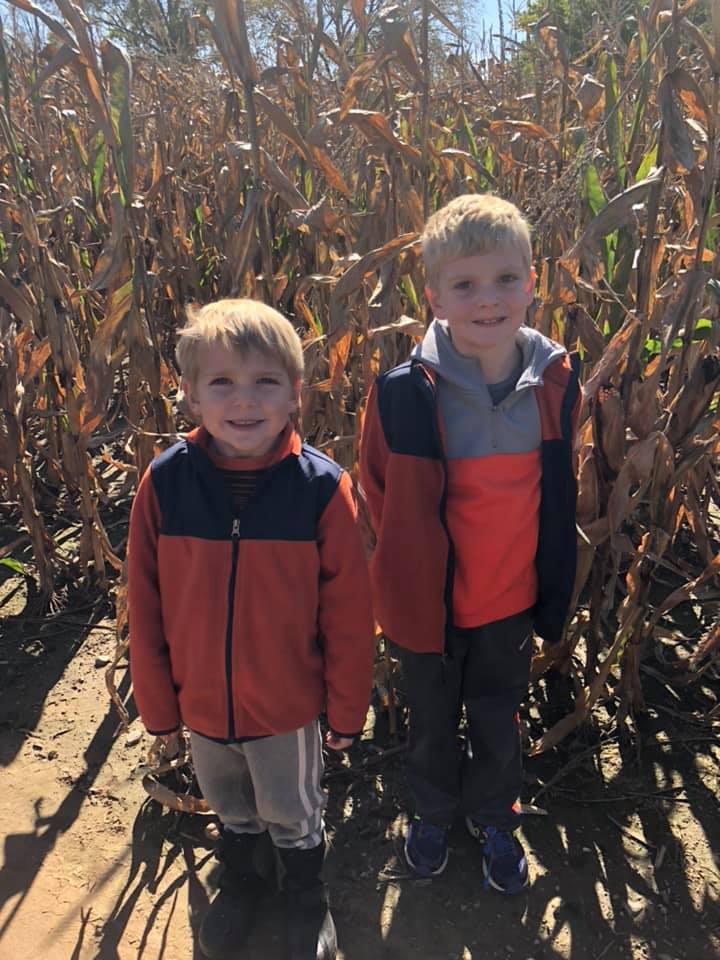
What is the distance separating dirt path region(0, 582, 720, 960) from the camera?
1.79 metres

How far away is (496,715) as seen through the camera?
6.04 feet

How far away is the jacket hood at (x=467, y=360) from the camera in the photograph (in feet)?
5.09

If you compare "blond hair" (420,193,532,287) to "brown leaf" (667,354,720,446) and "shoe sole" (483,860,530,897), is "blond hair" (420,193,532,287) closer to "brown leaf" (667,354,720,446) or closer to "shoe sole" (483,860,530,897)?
"brown leaf" (667,354,720,446)

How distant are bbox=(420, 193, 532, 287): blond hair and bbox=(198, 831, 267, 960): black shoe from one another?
1.36 meters

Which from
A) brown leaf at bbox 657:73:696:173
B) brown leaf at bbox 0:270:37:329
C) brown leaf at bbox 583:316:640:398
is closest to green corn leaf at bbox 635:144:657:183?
brown leaf at bbox 657:73:696:173

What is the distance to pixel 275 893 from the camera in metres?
1.91

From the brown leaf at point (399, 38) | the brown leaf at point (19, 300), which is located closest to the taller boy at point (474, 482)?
→ the brown leaf at point (399, 38)

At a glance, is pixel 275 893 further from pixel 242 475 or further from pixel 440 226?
pixel 440 226

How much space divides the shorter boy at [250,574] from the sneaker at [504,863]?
548 millimetres

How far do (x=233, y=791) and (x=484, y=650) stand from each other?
0.65m

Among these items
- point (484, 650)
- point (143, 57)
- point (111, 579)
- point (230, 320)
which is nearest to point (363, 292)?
point (230, 320)

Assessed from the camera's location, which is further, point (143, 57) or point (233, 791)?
point (143, 57)

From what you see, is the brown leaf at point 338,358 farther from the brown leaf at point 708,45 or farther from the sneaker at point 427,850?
the sneaker at point 427,850

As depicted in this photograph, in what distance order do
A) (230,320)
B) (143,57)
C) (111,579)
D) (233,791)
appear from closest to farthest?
(230,320) < (233,791) < (111,579) < (143,57)
